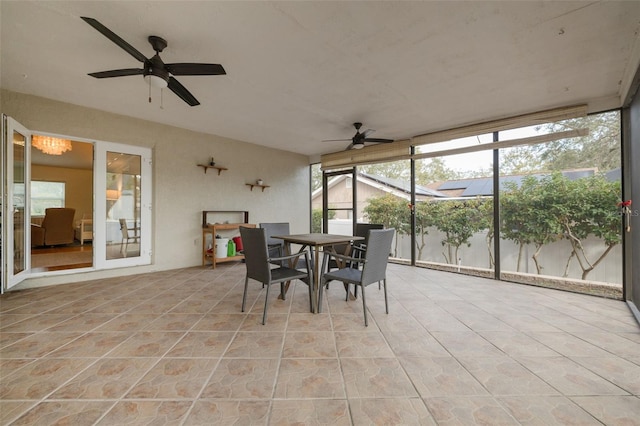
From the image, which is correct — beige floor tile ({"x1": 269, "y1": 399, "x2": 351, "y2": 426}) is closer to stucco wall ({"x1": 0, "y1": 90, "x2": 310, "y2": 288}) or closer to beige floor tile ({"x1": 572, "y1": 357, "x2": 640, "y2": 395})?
beige floor tile ({"x1": 572, "y1": 357, "x2": 640, "y2": 395})

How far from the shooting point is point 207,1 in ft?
5.93

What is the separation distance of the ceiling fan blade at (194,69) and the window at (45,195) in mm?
8859

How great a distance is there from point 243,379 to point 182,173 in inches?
163

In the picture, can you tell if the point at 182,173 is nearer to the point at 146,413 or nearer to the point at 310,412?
the point at 146,413

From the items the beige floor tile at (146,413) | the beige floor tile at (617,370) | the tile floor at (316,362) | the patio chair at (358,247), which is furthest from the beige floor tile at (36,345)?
the beige floor tile at (617,370)

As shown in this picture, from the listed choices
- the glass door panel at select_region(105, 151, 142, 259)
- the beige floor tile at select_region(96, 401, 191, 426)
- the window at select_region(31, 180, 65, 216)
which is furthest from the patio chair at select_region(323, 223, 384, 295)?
the window at select_region(31, 180, 65, 216)

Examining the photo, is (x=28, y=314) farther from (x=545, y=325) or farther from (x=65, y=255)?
(x=545, y=325)

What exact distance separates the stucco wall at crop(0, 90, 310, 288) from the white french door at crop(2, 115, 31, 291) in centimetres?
30

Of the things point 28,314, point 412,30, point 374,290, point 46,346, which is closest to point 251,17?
point 412,30

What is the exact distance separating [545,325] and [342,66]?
3.20 metres

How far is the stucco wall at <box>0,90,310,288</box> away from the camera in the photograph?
3.56 metres

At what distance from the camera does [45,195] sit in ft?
26.0

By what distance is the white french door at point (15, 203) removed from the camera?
9.52 ft

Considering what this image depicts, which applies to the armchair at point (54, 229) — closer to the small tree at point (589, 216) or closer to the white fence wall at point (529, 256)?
the white fence wall at point (529, 256)
